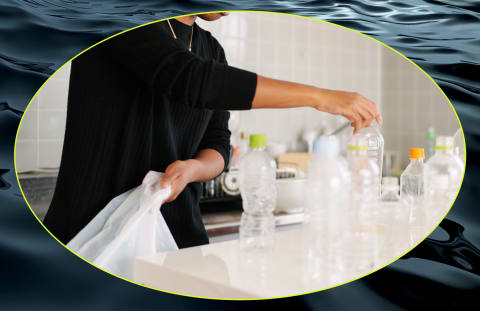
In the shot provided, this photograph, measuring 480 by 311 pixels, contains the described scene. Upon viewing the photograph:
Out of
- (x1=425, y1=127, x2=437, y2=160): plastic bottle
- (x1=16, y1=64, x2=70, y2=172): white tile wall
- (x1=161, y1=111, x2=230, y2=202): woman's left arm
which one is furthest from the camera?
(x1=425, y1=127, x2=437, y2=160): plastic bottle

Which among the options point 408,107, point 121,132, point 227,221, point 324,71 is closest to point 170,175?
point 121,132

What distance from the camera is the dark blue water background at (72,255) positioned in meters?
0.76

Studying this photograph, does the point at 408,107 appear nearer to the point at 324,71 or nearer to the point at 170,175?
the point at 324,71

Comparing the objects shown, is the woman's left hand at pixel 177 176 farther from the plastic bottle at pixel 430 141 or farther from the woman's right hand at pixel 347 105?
the plastic bottle at pixel 430 141

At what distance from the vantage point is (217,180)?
78.9 inches

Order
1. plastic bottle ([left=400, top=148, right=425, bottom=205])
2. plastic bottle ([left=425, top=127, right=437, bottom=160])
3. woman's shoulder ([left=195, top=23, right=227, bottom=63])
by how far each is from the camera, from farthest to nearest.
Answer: plastic bottle ([left=425, top=127, right=437, bottom=160]) → plastic bottle ([left=400, top=148, right=425, bottom=205]) → woman's shoulder ([left=195, top=23, right=227, bottom=63])

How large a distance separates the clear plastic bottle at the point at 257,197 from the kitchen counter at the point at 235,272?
45 mm

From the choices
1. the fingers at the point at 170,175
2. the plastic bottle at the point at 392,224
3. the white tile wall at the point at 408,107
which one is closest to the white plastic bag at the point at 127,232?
the fingers at the point at 170,175

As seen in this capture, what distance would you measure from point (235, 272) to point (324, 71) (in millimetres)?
2562

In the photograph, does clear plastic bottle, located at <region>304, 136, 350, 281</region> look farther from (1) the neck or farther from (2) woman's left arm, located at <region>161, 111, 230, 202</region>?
(1) the neck

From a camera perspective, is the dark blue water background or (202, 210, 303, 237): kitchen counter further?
(202, 210, 303, 237): kitchen counter

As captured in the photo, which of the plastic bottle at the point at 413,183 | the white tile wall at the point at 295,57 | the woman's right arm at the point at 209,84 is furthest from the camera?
the white tile wall at the point at 295,57

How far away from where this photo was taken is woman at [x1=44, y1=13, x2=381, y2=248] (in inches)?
32.7

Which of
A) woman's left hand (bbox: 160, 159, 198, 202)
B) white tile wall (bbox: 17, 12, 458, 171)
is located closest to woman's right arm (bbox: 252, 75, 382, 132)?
woman's left hand (bbox: 160, 159, 198, 202)
